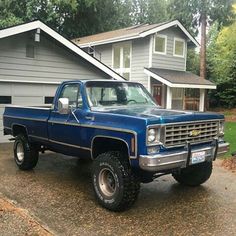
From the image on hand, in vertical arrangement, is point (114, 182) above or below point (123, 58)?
below

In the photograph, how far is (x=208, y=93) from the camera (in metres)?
28.1

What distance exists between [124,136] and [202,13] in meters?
20.2

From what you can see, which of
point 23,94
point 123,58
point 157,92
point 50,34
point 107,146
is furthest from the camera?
point 123,58

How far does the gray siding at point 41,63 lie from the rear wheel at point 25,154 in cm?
439

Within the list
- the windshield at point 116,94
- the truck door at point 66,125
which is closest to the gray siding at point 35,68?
the truck door at point 66,125

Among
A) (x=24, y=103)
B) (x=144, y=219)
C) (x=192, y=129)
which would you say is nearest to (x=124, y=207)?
(x=144, y=219)

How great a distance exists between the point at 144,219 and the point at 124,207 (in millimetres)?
383

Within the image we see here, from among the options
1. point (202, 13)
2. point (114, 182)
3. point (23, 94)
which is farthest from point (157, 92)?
A: point (114, 182)

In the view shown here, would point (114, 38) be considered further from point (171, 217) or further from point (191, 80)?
point (171, 217)

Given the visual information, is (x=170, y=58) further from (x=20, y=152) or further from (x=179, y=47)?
(x=20, y=152)

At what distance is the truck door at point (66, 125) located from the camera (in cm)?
683

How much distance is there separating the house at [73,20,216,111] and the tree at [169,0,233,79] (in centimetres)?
130

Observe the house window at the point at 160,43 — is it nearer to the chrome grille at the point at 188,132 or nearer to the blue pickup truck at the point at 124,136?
the blue pickup truck at the point at 124,136

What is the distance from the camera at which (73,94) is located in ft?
23.7
